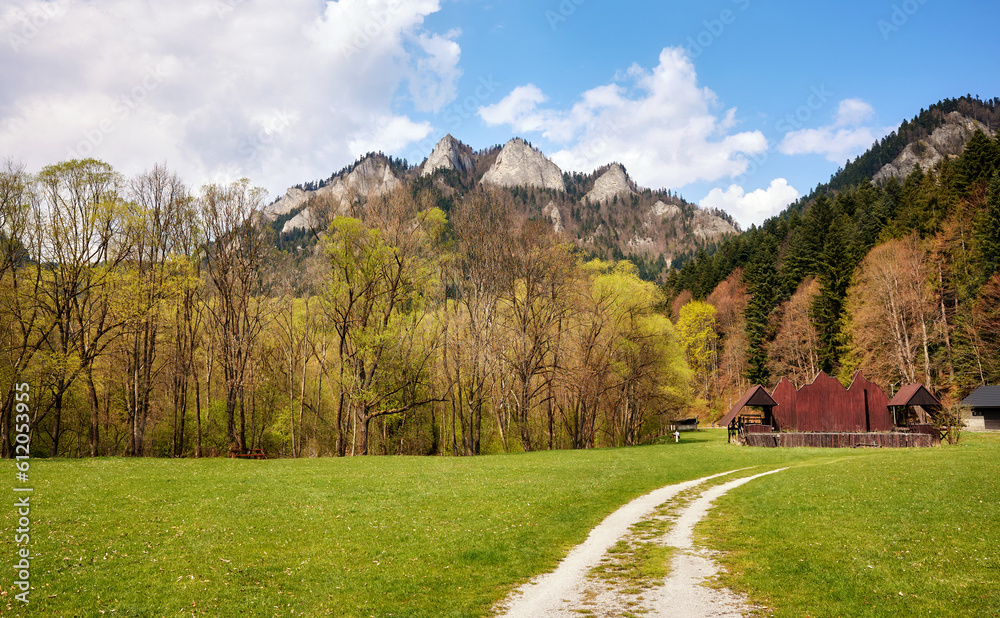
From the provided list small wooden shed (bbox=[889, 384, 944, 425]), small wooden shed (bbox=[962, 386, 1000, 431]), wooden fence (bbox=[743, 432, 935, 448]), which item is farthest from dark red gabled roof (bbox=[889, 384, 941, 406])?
wooden fence (bbox=[743, 432, 935, 448])

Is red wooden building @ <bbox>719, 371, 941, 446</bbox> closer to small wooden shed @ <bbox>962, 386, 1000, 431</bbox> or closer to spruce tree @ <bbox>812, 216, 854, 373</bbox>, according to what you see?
small wooden shed @ <bbox>962, 386, 1000, 431</bbox>

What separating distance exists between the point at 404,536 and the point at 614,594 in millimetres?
5568

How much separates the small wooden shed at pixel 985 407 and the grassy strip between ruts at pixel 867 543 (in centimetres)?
2767

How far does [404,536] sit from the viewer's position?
12844 millimetres

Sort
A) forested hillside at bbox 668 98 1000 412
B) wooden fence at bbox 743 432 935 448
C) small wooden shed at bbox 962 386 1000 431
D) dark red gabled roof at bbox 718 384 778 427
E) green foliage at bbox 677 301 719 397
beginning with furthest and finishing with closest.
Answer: green foliage at bbox 677 301 719 397, forested hillside at bbox 668 98 1000 412, dark red gabled roof at bbox 718 384 778 427, small wooden shed at bbox 962 386 1000 431, wooden fence at bbox 743 432 935 448

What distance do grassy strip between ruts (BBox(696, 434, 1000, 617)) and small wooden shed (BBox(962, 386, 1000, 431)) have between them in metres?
27.7

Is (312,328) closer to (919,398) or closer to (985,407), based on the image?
(919,398)

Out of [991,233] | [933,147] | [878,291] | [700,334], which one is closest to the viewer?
[991,233]

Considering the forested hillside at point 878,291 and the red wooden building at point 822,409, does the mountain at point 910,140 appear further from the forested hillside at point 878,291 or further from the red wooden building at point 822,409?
the red wooden building at point 822,409

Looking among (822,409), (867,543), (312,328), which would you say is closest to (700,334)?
(822,409)

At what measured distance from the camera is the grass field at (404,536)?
8812 mm

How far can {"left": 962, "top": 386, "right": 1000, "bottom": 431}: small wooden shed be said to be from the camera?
42.0 meters

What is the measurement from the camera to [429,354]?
42250mm

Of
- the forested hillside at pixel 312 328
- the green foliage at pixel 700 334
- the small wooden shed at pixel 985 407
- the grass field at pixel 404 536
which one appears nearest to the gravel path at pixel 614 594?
the grass field at pixel 404 536
